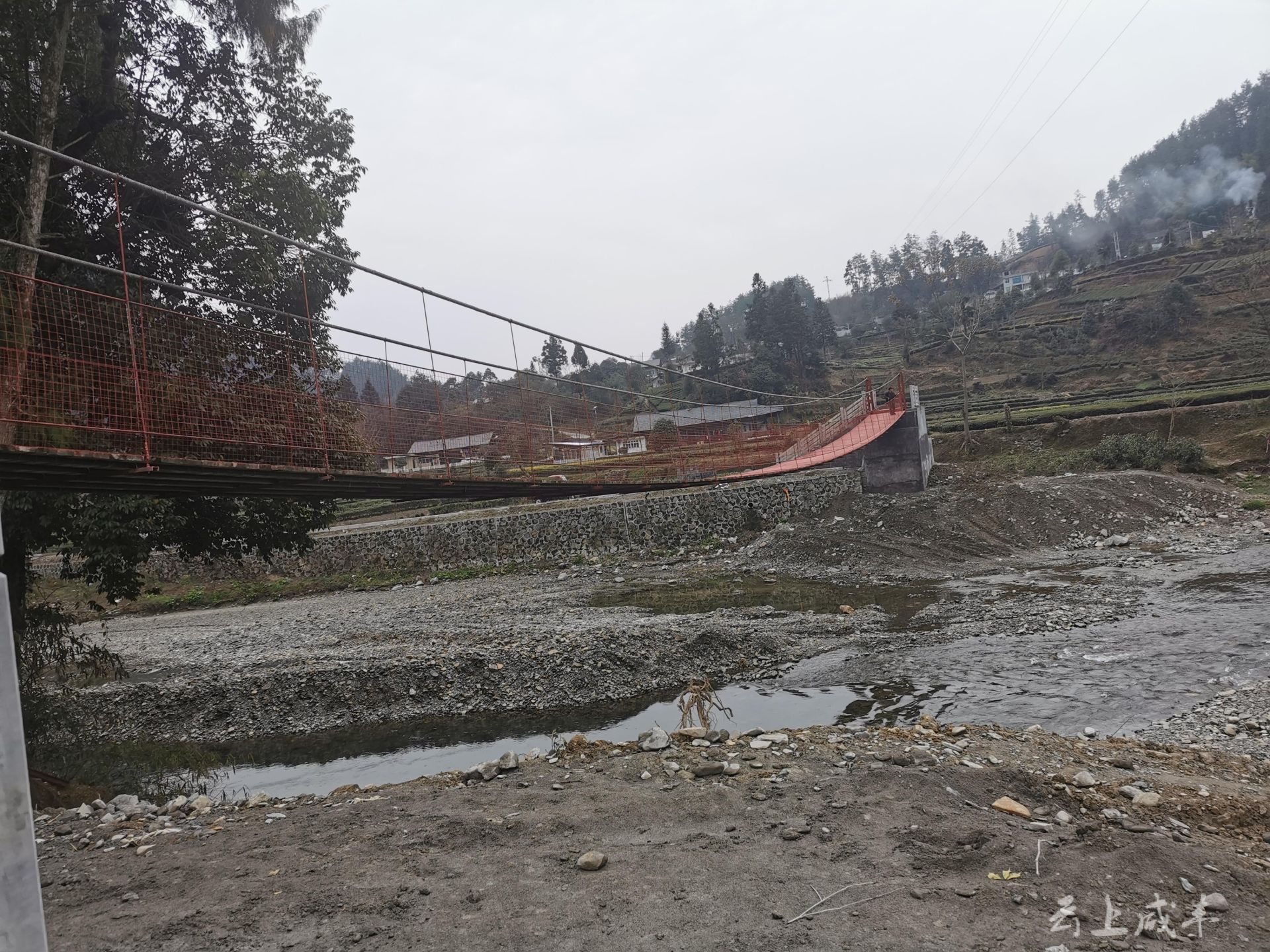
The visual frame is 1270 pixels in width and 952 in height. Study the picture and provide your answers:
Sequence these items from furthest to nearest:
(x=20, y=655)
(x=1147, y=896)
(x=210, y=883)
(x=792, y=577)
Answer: (x=792, y=577)
(x=20, y=655)
(x=210, y=883)
(x=1147, y=896)

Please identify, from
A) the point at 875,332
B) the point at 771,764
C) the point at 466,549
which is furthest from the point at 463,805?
the point at 875,332

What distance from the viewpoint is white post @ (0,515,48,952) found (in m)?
1.33

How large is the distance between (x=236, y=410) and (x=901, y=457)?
18.2 m

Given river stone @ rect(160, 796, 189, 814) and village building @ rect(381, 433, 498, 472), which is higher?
village building @ rect(381, 433, 498, 472)

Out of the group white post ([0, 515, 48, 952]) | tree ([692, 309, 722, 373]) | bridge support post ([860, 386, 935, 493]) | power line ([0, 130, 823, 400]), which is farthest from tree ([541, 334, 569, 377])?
white post ([0, 515, 48, 952])

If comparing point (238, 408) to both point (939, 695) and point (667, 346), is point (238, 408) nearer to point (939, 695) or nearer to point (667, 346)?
point (939, 695)

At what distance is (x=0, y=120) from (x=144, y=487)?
5.78 m

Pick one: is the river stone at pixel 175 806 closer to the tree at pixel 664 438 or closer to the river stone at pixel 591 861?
the river stone at pixel 591 861

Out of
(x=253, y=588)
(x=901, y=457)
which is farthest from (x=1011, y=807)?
(x=253, y=588)

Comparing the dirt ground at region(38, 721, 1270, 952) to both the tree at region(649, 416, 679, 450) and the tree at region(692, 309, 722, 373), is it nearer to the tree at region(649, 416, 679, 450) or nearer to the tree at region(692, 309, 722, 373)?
the tree at region(649, 416, 679, 450)

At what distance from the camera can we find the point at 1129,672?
7879 mm

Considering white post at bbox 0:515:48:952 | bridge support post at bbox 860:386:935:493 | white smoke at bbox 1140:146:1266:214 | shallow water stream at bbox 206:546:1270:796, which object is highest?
white smoke at bbox 1140:146:1266:214

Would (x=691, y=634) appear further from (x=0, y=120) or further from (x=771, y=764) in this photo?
(x=0, y=120)

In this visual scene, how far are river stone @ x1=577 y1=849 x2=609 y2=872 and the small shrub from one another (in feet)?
73.2
